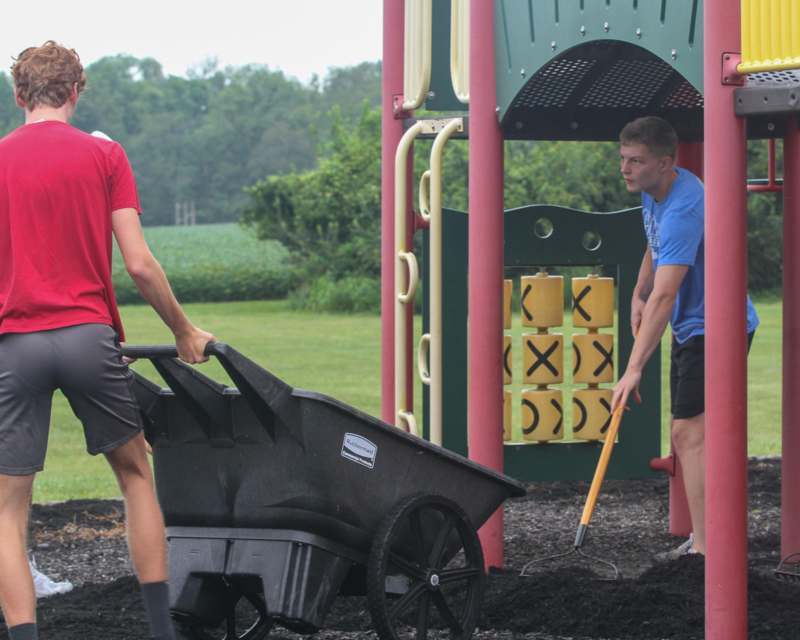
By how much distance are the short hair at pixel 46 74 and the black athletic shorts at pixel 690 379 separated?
2.61m

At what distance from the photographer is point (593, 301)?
23.5 ft

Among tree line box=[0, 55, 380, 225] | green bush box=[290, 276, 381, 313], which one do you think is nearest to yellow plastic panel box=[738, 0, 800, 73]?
green bush box=[290, 276, 381, 313]

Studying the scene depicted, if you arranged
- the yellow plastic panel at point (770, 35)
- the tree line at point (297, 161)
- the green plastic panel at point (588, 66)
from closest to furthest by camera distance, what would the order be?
the yellow plastic panel at point (770, 35) → the green plastic panel at point (588, 66) → the tree line at point (297, 161)

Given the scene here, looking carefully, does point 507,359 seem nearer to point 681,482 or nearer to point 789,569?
point 681,482

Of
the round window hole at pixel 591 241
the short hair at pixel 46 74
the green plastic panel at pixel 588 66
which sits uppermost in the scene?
the green plastic panel at pixel 588 66

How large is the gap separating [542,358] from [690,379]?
159cm

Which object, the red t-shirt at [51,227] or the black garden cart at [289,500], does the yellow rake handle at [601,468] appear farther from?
the red t-shirt at [51,227]

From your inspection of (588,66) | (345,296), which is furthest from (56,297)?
(345,296)

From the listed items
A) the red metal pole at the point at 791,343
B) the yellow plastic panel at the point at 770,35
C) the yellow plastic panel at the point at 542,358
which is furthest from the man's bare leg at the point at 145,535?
the yellow plastic panel at the point at 542,358

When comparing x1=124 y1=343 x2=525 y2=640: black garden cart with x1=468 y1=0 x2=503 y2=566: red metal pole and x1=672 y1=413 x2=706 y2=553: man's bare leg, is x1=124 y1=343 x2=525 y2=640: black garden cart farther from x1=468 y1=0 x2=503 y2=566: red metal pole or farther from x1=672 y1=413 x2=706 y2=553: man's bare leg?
x1=672 y1=413 x2=706 y2=553: man's bare leg

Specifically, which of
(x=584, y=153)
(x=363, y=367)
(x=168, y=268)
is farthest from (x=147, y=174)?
(x=363, y=367)

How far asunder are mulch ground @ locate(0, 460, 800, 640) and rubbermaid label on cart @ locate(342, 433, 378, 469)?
2.96ft

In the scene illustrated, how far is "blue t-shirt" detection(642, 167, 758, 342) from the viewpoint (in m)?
5.31

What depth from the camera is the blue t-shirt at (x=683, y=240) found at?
5312 mm
